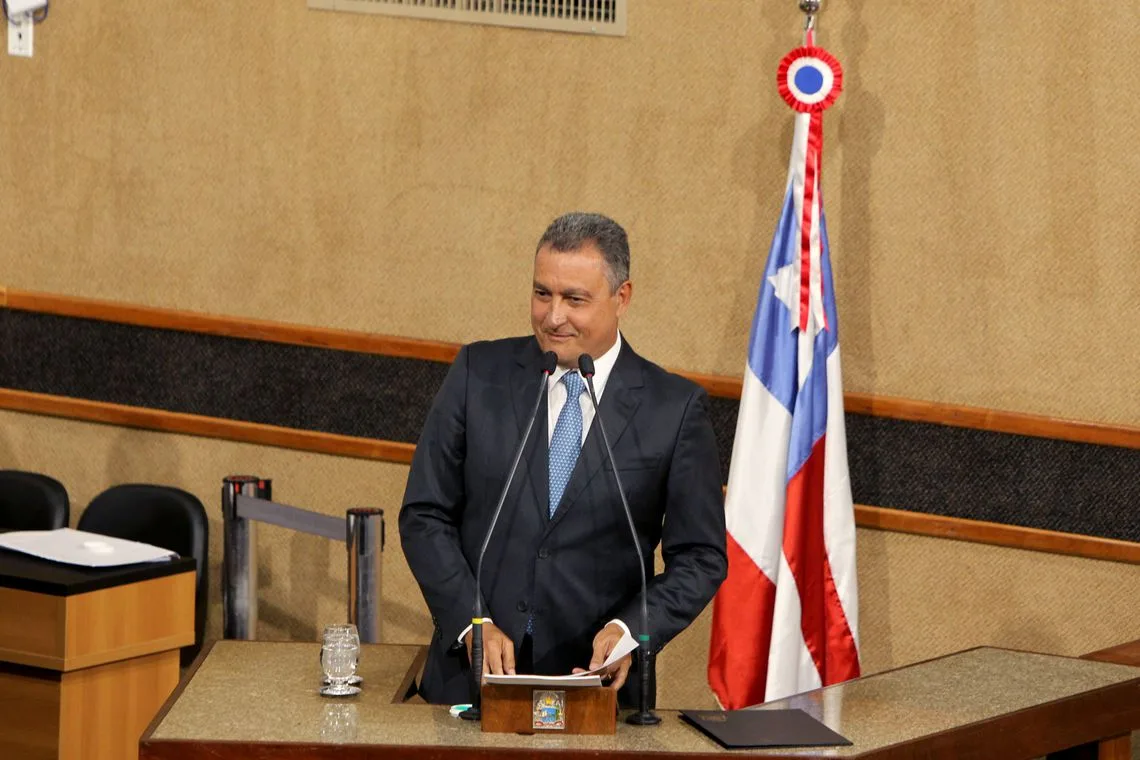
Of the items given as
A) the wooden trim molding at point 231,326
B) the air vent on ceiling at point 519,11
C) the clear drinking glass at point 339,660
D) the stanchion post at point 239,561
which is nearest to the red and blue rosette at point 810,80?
the air vent on ceiling at point 519,11

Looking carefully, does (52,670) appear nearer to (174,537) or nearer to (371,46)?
(174,537)

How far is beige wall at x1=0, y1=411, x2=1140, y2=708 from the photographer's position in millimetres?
4719

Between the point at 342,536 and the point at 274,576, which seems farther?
the point at 274,576

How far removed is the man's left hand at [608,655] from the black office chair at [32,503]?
2.97 metres

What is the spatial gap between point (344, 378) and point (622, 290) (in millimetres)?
2498

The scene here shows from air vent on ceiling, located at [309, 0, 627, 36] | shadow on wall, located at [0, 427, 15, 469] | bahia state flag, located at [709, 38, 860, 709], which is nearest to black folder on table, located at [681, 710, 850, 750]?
bahia state flag, located at [709, 38, 860, 709]

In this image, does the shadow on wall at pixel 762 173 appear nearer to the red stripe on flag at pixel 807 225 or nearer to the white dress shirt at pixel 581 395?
the red stripe on flag at pixel 807 225

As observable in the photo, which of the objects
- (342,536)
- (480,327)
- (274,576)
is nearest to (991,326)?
(480,327)

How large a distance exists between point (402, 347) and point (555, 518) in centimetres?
233

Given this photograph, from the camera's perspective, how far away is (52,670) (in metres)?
4.32

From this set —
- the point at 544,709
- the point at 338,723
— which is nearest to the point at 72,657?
the point at 338,723

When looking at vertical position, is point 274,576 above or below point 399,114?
below

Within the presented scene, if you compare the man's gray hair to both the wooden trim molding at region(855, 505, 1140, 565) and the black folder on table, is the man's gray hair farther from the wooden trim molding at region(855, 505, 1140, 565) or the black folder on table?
the wooden trim molding at region(855, 505, 1140, 565)

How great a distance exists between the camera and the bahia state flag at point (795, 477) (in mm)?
4594
